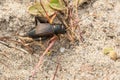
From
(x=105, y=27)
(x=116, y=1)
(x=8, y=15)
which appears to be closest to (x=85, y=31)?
(x=105, y=27)

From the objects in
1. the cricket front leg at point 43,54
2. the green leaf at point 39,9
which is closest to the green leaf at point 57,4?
the green leaf at point 39,9

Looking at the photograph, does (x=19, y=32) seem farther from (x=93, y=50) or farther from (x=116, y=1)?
(x=116, y=1)

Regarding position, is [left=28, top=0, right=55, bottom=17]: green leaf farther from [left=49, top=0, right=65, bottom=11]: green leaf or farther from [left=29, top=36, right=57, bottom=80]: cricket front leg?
[left=29, top=36, right=57, bottom=80]: cricket front leg

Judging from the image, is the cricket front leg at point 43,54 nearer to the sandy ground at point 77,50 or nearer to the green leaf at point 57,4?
the sandy ground at point 77,50

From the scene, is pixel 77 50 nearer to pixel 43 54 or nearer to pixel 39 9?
pixel 43 54

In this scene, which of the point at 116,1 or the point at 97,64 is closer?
the point at 97,64

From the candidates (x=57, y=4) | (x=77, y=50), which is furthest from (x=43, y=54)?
(x=57, y=4)
